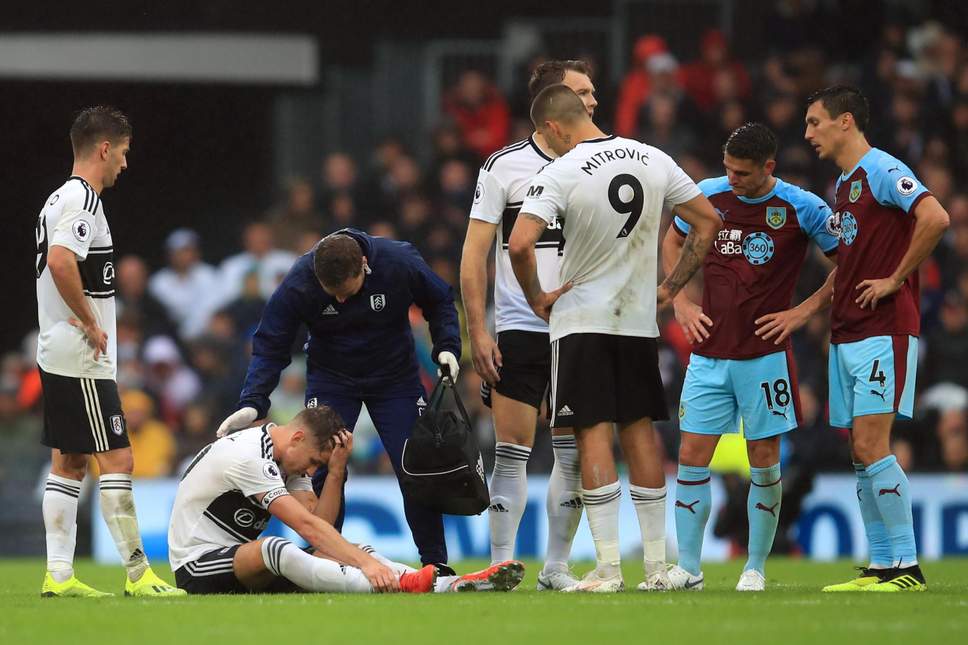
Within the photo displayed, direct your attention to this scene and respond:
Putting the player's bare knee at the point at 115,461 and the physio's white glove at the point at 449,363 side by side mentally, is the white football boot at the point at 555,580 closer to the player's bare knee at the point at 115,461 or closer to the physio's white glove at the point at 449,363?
the physio's white glove at the point at 449,363

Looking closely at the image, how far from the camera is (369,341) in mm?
8820

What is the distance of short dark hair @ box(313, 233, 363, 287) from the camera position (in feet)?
27.2

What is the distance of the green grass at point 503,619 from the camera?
6.04m

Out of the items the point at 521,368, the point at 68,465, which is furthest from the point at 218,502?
the point at 521,368

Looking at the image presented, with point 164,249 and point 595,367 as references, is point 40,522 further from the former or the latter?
point 595,367

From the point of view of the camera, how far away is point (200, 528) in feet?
26.5

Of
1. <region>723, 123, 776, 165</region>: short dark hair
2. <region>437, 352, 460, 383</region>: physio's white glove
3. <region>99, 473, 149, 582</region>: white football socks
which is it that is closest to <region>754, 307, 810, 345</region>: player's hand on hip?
<region>723, 123, 776, 165</region>: short dark hair

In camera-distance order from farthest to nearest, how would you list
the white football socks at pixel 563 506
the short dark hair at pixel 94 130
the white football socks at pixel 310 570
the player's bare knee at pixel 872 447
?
the white football socks at pixel 563 506, the short dark hair at pixel 94 130, the player's bare knee at pixel 872 447, the white football socks at pixel 310 570

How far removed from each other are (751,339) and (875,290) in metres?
0.73

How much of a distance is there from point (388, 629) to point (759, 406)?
2900mm

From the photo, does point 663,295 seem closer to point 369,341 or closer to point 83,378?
point 369,341

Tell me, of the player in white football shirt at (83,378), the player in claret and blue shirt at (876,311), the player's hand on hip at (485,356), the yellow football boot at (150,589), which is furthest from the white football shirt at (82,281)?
the player in claret and blue shirt at (876,311)

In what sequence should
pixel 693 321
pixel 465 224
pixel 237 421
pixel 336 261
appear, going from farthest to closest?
pixel 465 224 → pixel 693 321 → pixel 336 261 → pixel 237 421

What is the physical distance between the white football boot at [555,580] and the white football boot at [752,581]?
35.6 inches
